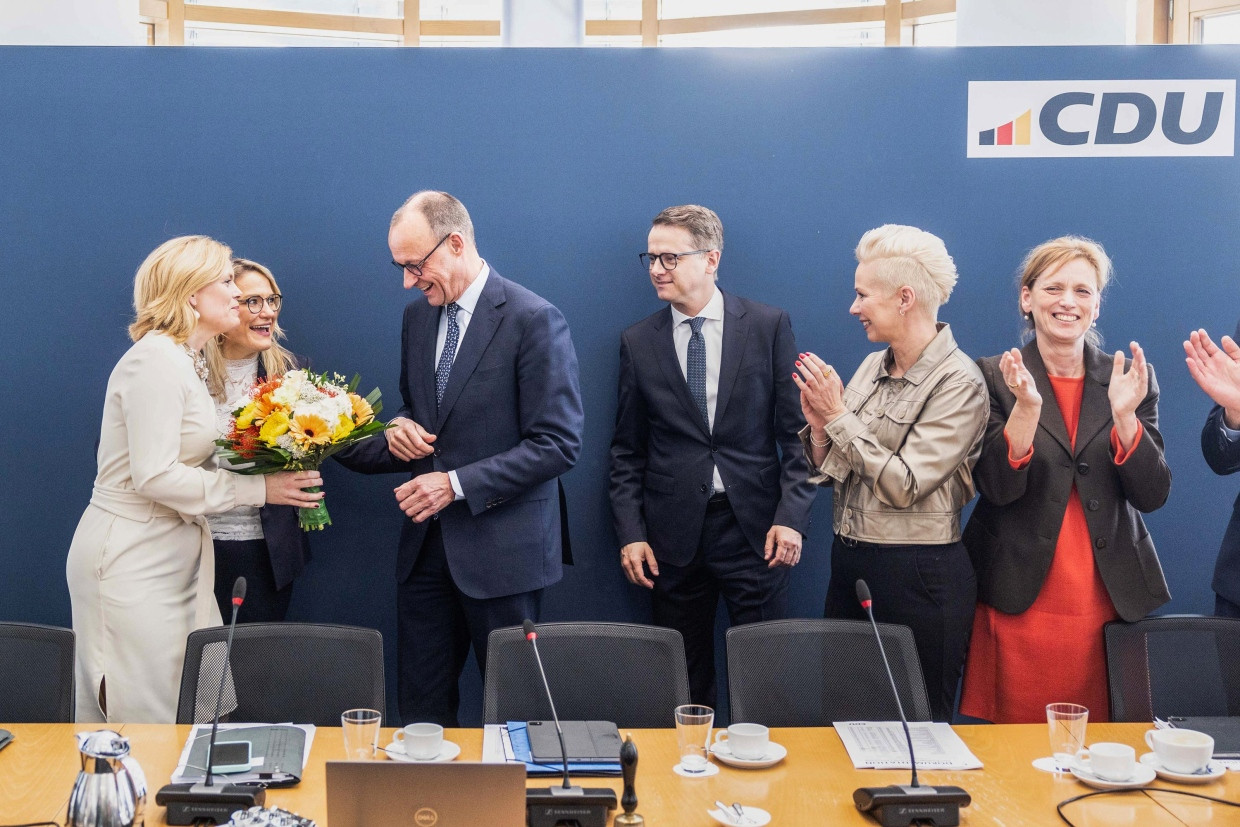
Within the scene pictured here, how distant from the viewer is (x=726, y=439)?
359 centimetres

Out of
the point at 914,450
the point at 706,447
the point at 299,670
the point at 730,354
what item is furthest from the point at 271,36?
the point at 914,450

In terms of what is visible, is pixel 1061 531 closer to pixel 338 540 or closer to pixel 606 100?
pixel 606 100

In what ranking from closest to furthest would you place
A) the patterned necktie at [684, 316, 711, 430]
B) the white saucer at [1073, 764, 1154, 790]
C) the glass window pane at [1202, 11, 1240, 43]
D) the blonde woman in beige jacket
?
the white saucer at [1073, 764, 1154, 790]
the blonde woman in beige jacket
the patterned necktie at [684, 316, 711, 430]
the glass window pane at [1202, 11, 1240, 43]

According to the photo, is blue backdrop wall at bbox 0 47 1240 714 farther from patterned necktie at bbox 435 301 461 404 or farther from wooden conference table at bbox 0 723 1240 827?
wooden conference table at bbox 0 723 1240 827

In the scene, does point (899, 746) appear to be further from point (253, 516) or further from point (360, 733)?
point (253, 516)

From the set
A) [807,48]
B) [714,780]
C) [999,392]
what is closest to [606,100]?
[807,48]

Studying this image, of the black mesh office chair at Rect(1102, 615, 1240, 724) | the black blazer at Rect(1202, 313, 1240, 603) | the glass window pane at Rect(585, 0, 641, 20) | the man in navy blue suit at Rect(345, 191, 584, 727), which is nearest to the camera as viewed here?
the black mesh office chair at Rect(1102, 615, 1240, 724)

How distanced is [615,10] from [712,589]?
4.34 meters

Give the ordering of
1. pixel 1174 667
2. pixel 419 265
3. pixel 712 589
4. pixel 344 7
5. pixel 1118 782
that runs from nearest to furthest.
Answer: pixel 1118 782
pixel 1174 667
pixel 419 265
pixel 712 589
pixel 344 7

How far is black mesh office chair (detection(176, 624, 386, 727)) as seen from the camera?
2.55m

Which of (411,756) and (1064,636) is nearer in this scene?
(411,756)

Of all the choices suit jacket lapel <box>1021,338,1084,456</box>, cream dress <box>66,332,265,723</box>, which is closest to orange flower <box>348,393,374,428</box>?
cream dress <box>66,332,265,723</box>

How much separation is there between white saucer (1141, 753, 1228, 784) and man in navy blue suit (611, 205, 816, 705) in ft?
4.92

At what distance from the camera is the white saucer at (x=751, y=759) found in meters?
2.14
